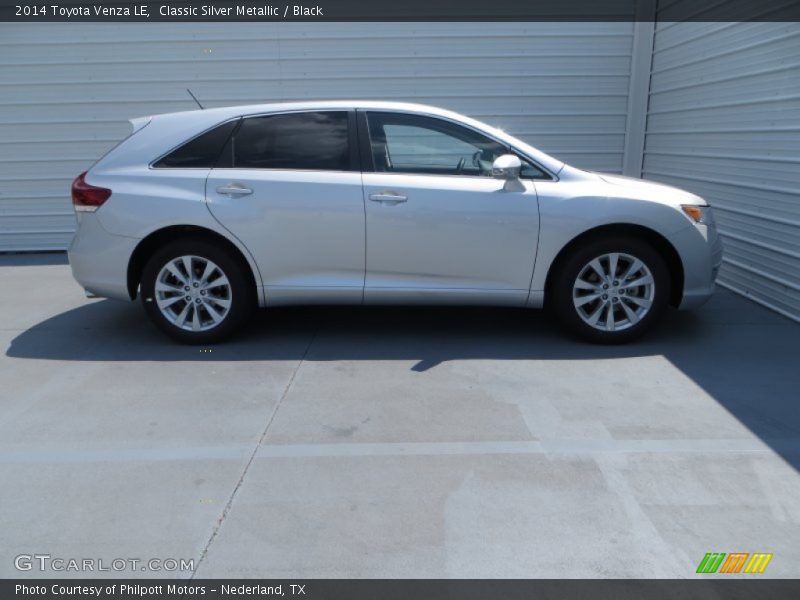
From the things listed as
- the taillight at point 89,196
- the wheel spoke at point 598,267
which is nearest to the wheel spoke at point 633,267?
the wheel spoke at point 598,267

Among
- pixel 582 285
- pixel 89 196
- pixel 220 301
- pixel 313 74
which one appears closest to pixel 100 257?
pixel 89 196

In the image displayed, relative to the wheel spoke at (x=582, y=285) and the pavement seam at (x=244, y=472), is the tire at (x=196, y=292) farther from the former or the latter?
the wheel spoke at (x=582, y=285)

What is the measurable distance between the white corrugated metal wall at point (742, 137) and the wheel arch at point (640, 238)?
1.21 meters

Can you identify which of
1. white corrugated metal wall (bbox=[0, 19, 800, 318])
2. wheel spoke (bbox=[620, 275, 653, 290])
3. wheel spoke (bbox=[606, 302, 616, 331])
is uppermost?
white corrugated metal wall (bbox=[0, 19, 800, 318])

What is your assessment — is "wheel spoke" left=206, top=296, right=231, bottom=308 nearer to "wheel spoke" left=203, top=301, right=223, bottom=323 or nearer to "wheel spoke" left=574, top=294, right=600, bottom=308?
"wheel spoke" left=203, top=301, right=223, bottom=323

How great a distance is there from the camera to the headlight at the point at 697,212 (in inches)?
191

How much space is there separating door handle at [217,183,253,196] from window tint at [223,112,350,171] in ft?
0.55

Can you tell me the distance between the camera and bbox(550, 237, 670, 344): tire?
4840 millimetres

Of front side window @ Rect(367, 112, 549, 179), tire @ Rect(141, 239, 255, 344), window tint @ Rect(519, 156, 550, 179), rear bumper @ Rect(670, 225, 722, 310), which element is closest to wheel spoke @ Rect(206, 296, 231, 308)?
tire @ Rect(141, 239, 255, 344)

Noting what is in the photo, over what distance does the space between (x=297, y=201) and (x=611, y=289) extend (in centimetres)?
232

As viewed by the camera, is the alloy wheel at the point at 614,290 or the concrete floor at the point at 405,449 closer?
the concrete floor at the point at 405,449
